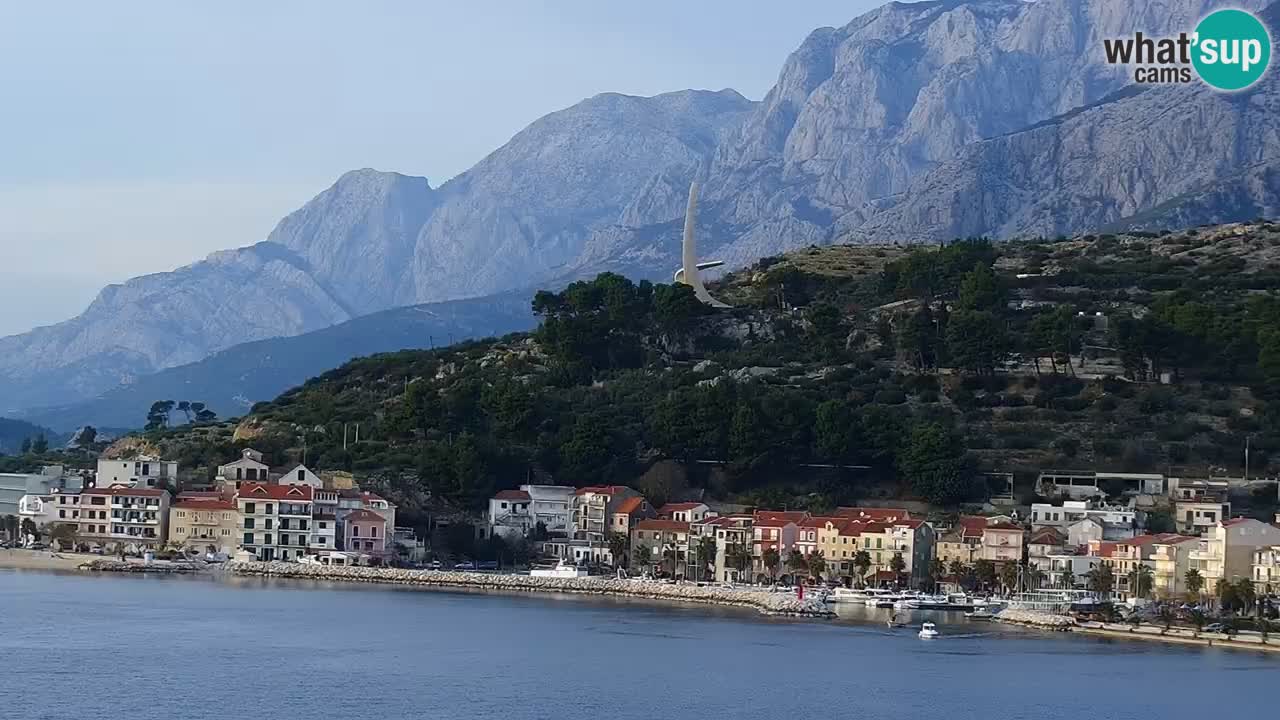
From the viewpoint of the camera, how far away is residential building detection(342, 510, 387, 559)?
9238cm

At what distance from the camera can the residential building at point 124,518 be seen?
3735 inches

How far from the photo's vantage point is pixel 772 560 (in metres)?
86.2

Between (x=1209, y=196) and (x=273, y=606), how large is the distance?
131 m

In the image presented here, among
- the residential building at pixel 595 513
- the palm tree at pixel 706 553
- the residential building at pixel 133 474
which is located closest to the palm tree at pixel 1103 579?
the palm tree at pixel 706 553

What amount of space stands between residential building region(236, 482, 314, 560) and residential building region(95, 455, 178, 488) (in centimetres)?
697

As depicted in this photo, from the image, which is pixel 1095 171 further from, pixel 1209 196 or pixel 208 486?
pixel 208 486

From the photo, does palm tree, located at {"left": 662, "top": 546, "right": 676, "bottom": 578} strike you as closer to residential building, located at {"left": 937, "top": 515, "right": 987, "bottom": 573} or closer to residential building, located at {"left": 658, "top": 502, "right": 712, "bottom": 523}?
residential building, located at {"left": 658, "top": 502, "right": 712, "bottom": 523}

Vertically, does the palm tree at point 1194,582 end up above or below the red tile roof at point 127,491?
below

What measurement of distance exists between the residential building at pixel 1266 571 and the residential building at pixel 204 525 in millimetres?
41845

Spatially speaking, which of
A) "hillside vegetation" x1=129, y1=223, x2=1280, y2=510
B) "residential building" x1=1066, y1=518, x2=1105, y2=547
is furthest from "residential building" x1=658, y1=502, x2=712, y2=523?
"residential building" x1=1066, y1=518, x2=1105, y2=547

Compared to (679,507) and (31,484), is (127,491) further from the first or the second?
(679,507)

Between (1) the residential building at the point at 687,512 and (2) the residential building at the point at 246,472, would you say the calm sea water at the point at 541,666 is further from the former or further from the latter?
(2) the residential building at the point at 246,472

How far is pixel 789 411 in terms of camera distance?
316 feet

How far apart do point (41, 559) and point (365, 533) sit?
44.7 ft
